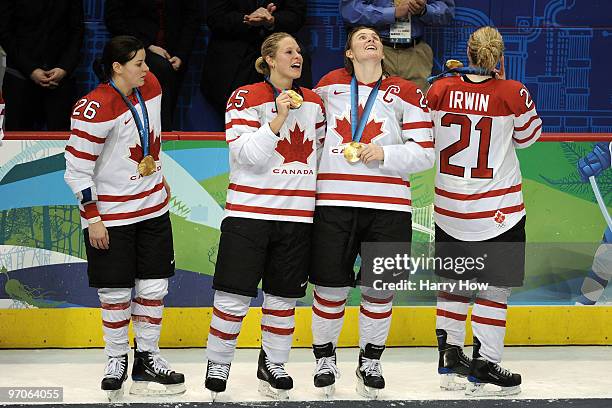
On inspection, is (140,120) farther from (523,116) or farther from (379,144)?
(523,116)

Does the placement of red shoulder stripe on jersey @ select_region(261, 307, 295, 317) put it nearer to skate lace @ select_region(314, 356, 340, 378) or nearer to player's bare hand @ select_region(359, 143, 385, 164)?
skate lace @ select_region(314, 356, 340, 378)

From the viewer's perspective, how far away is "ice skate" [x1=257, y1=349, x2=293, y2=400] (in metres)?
5.41

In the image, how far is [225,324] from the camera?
534 centimetres

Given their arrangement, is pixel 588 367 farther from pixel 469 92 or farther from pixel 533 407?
pixel 469 92

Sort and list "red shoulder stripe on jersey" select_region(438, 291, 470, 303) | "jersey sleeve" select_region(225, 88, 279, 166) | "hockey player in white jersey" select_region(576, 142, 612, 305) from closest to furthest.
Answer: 1. "jersey sleeve" select_region(225, 88, 279, 166)
2. "red shoulder stripe on jersey" select_region(438, 291, 470, 303)
3. "hockey player in white jersey" select_region(576, 142, 612, 305)

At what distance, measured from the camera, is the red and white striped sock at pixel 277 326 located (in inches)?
213

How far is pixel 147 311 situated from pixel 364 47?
1.48 meters

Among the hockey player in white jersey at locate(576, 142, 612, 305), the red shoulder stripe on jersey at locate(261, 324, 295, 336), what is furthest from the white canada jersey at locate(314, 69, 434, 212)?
the hockey player in white jersey at locate(576, 142, 612, 305)

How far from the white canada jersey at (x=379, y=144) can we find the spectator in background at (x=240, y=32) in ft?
5.42

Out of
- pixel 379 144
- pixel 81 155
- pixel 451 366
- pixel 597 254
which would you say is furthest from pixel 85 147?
pixel 597 254

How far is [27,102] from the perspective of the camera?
7184 millimetres

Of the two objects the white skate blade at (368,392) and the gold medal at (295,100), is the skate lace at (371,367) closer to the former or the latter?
the white skate blade at (368,392)

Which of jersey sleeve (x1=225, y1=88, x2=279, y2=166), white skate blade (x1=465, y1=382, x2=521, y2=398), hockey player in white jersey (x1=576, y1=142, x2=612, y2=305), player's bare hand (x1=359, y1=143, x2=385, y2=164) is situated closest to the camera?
jersey sleeve (x1=225, y1=88, x2=279, y2=166)

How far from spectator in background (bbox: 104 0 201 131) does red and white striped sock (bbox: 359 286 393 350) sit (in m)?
2.00
